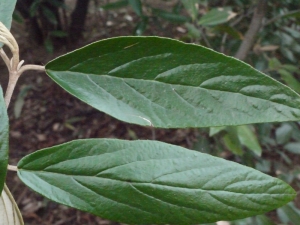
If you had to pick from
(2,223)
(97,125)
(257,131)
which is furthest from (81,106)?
(2,223)

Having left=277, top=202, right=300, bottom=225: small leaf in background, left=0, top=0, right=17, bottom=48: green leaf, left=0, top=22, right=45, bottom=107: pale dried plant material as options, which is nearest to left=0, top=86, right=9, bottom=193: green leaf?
Answer: left=0, top=22, right=45, bottom=107: pale dried plant material

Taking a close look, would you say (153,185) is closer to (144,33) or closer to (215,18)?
(215,18)

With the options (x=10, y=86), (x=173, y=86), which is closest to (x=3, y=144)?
(x=10, y=86)

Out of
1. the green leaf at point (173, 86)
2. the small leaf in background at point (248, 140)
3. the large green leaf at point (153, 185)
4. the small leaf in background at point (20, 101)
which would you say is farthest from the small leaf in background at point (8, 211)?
the small leaf in background at point (20, 101)

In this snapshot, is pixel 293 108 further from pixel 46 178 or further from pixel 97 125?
pixel 97 125

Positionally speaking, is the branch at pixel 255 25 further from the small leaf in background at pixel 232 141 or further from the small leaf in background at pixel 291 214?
the small leaf in background at pixel 291 214

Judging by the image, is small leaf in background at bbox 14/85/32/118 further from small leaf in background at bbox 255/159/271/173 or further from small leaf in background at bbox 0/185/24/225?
small leaf in background at bbox 0/185/24/225
